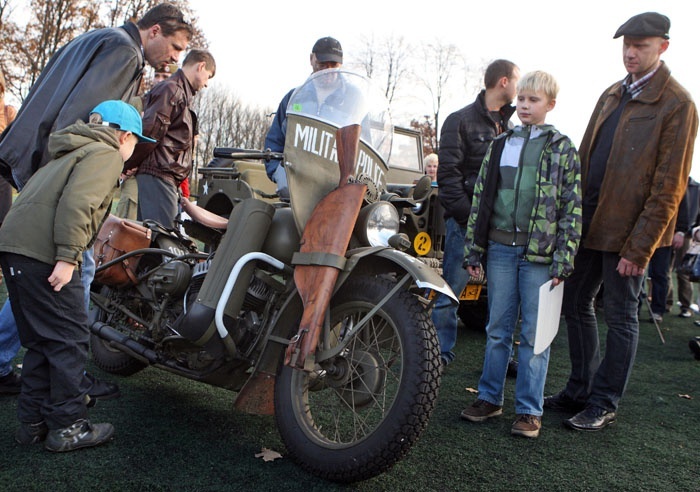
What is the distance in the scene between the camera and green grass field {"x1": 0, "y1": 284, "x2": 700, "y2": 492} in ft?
7.95

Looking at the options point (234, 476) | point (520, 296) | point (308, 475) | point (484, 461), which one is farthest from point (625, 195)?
point (234, 476)

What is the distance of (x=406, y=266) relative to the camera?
8.03ft

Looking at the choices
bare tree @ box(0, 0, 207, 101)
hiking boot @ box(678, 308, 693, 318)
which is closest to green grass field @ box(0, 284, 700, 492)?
hiking boot @ box(678, 308, 693, 318)

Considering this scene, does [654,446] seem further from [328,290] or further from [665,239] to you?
[328,290]

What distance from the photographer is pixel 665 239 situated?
3516mm

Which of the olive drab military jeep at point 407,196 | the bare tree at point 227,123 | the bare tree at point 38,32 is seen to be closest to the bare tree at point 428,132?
the bare tree at point 227,123

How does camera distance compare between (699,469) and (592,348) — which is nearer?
(699,469)

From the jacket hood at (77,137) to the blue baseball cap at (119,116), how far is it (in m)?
0.06

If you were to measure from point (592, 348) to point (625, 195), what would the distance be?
893mm

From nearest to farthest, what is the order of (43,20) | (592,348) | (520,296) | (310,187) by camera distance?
1. (310,187)
2. (520,296)
3. (592,348)
4. (43,20)

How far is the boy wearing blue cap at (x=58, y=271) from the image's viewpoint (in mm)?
2566

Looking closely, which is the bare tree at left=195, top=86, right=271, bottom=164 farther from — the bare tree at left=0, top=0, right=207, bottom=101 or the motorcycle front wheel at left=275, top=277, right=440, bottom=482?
the motorcycle front wheel at left=275, top=277, right=440, bottom=482

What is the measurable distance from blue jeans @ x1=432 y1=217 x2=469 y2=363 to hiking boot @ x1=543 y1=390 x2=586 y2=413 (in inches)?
30.9

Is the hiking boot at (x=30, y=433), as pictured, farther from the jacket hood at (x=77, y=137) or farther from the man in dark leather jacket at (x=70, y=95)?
the jacket hood at (x=77, y=137)
